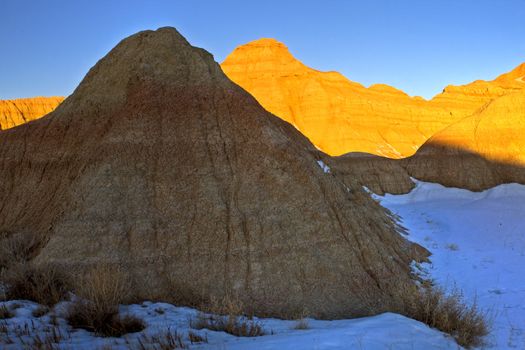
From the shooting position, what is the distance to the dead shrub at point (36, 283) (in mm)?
5820

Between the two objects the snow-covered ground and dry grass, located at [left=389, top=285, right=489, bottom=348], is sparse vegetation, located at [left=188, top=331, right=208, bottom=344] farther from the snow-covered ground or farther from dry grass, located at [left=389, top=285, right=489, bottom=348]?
dry grass, located at [left=389, top=285, right=489, bottom=348]

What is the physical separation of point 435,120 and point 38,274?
237 feet

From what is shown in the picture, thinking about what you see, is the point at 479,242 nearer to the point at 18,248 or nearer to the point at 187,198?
the point at 187,198

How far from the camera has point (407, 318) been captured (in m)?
5.89

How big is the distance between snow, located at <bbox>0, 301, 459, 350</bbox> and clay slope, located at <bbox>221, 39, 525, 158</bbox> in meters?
54.7

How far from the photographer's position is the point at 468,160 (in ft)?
94.2

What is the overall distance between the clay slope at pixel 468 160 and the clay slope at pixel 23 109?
61.1 metres

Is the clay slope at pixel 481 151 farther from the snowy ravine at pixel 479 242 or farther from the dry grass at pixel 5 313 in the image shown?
the dry grass at pixel 5 313

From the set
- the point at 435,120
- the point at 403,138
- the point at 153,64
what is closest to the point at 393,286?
the point at 153,64

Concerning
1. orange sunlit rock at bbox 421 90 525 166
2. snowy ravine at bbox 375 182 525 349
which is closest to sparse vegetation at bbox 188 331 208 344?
snowy ravine at bbox 375 182 525 349

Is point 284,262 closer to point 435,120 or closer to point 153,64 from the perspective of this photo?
point 153,64

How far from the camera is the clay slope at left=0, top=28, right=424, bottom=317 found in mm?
7184

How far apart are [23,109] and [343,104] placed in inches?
2188

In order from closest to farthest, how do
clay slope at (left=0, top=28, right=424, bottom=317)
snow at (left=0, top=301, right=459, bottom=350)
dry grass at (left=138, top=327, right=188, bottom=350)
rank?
1. dry grass at (left=138, top=327, right=188, bottom=350)
2. snow at (left=0, top=301, right=459, bottom=350)
3. clay slope at (left=0, top=28, right=424, bottom=317)
